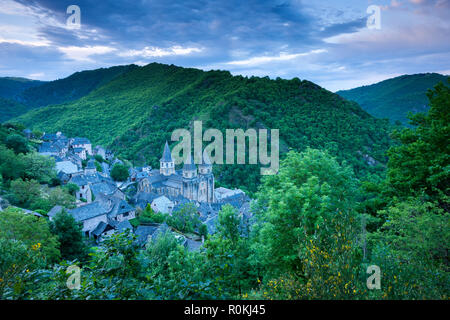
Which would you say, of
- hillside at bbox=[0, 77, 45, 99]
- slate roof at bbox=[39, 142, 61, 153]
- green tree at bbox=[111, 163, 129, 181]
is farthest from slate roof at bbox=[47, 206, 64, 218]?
hillside at bbox=[0, 77, 45, 99]

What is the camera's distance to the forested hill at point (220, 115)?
2726 inches

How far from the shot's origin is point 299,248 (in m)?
7.82

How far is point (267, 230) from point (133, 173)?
203 ft

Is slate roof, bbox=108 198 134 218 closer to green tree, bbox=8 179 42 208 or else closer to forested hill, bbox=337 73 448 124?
green tree, bbox=8 179 42 208

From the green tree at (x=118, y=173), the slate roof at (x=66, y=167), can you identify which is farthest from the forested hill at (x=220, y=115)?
the slate roof at (x=66, y=167)

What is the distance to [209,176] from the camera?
5525 cm

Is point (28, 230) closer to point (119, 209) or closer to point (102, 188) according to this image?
point (119, 209)

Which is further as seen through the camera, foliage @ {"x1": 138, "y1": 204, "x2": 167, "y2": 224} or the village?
foliage @ {"x1": 138, "y1": 204, "x2": 167, "y2": 224}

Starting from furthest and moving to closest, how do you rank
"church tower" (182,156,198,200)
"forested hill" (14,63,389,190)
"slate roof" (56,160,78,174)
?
"forested hill" (14,63,389,190) < "church tower" (182,156,198,200) < "slate roof" (56,160,78,174)

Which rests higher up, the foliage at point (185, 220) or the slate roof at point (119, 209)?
the slate roof at point (119, 209)

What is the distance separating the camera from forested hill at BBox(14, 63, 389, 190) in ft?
227

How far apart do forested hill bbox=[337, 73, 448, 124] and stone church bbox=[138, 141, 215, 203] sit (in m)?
51.5

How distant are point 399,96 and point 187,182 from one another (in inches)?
2924

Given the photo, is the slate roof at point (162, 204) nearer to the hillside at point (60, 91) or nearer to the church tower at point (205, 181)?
the church tower at point (205, 181)
